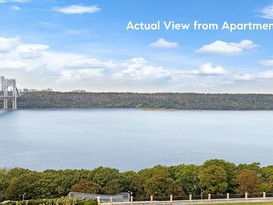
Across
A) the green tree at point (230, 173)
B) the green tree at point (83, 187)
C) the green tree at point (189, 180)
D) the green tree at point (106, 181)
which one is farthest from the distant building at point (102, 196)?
the green tree at point (230, 173)

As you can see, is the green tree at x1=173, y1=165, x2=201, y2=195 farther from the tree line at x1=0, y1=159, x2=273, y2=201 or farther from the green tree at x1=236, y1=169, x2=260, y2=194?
the green tree at x1=236, y1=169, x2=260, y2=194

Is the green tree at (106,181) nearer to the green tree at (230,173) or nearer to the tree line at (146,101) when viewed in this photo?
the green tree at (230,173)

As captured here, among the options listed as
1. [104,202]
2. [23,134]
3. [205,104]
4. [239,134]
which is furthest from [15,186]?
[205,104]

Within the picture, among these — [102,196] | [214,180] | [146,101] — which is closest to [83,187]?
[102,196]

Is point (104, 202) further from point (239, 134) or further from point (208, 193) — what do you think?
point (239, 134)

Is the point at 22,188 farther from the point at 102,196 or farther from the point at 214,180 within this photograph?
the point at 214,180

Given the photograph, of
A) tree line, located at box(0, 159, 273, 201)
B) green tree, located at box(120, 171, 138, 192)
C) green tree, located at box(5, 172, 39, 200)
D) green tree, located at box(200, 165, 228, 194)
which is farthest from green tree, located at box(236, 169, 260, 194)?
green tree, located at box(5, 172, 39, 200)

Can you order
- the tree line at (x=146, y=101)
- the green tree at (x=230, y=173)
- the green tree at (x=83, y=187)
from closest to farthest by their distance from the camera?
the green tree at (x=83, y=187)
the green tree at (x=230, y=173)
the tree line at (x=146, y=101)
